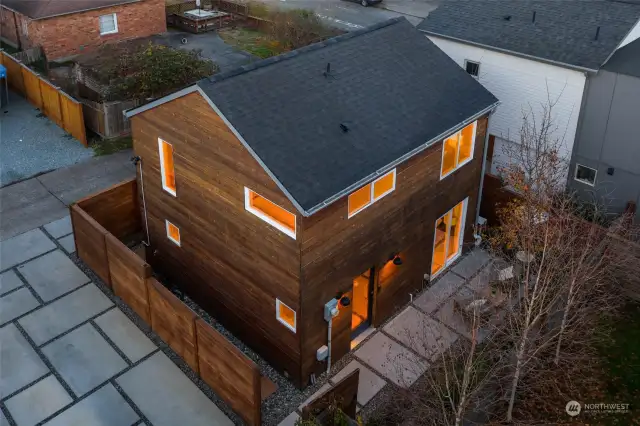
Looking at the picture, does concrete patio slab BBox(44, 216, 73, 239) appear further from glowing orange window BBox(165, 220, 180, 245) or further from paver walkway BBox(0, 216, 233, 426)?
glowing orange window BBox(165, 220, 180, 245)

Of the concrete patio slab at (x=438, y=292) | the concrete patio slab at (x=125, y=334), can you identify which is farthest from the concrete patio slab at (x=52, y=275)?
the concrete patio slab at (x=438, y=292)

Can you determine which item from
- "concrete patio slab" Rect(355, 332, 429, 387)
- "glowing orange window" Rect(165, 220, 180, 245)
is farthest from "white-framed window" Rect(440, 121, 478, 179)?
"glowing orange window" Rect(165, 220, 180, 245)

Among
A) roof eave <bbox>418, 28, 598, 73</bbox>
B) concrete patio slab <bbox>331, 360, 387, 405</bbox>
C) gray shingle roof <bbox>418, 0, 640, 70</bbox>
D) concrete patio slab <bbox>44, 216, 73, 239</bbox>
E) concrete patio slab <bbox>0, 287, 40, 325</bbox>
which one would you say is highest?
gray shingle roof <bbox>418, 0, 640, 70</bbox>

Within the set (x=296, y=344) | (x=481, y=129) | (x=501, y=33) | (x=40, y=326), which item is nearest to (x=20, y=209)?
(x=40, y=326)

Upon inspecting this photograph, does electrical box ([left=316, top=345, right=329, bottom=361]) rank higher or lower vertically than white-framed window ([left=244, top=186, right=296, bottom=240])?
lower

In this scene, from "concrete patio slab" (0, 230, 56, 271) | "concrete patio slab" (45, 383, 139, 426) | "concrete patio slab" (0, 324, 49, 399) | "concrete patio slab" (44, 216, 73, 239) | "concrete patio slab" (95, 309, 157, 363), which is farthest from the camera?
"concrete patio slab" (44, 216, 73, 239)

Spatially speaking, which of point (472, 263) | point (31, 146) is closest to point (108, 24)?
point (31, 146)

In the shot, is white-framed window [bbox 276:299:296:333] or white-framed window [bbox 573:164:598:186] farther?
white-framed window [bbox 573:164:598:186]

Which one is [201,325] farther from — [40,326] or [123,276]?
[40,326]
